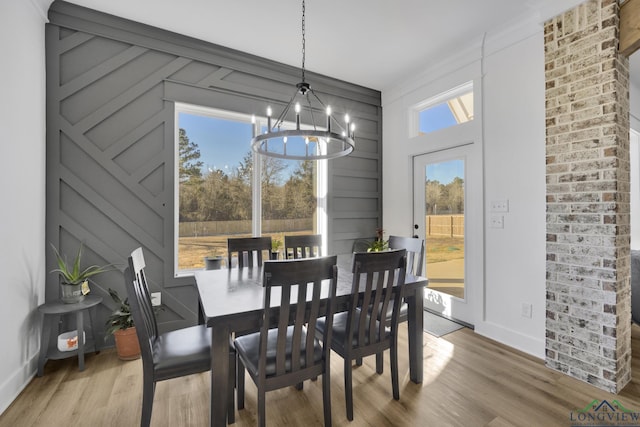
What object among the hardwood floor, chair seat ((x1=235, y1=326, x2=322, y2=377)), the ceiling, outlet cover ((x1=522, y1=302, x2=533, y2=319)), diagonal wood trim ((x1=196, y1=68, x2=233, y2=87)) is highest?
the ceiling

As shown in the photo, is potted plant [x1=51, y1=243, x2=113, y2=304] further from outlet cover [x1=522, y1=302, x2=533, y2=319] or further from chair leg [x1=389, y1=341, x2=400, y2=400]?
outlet cover [x1=522, y1=302, x2=533, y2=319]

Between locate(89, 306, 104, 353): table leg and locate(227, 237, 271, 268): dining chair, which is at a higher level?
locate(227, 237, 271, 268): dining chair

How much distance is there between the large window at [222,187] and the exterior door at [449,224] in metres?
1.75

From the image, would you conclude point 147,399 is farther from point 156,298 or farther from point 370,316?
point 156,298

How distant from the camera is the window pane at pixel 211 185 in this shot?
10.3 feet

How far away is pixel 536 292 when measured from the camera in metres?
2.61

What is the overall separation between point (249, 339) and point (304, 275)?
666 mm

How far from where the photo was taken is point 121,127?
109 inches

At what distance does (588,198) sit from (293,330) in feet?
7.83

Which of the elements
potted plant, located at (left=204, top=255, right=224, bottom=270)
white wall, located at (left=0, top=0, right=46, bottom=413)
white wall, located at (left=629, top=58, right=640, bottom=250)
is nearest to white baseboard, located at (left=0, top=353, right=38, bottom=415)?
white wall, located at (left=0, top=0, right=46, bottom=413)

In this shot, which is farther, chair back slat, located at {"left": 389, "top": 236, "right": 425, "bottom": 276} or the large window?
the large window

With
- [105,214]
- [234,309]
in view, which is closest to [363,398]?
[234,309]

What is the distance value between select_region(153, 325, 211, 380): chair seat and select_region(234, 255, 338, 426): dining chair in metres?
0.22

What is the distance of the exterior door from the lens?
3.22 metres
